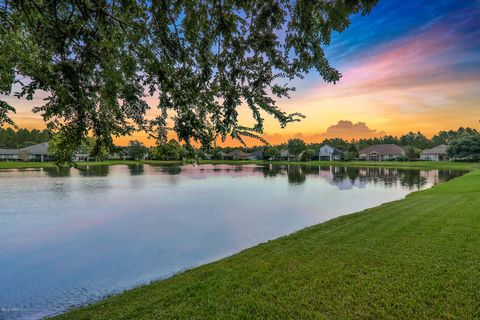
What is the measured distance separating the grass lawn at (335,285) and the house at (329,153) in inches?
3670

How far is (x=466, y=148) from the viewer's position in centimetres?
6494

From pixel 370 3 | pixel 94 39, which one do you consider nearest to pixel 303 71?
pixel 370 3

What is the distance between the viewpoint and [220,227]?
12.8 metres

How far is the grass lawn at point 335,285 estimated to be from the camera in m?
4.13

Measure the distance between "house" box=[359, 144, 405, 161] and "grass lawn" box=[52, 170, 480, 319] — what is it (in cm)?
9626

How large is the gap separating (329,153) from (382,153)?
1786 cm

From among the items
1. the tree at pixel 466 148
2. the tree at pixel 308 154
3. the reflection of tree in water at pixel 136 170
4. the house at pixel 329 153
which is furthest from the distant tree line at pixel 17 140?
the tree at pixel 466 148

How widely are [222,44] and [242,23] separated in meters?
0.37

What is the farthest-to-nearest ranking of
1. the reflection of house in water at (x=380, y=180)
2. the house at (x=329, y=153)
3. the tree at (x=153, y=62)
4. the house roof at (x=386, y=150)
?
the house at (x=329, y=153) → the house roof at (x=386, y=150) → the reflection of house in water at (x=380, y=180) → the tree at (x=153, y=62)

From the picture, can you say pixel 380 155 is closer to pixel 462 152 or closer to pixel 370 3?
pixel 462 152

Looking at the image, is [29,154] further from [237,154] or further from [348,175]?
[348,175]

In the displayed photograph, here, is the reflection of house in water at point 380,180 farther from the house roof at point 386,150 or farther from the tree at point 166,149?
the house roof at point 386,150

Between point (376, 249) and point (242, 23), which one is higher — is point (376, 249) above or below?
below

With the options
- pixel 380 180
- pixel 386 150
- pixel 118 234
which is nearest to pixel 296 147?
pixel 386 150
